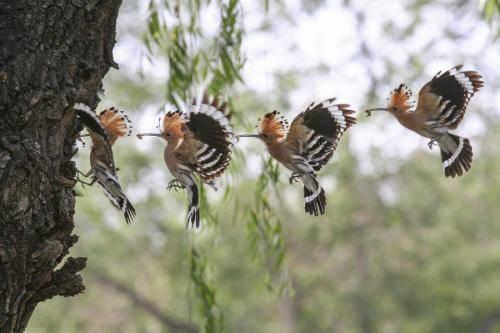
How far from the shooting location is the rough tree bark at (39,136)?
1.82 meters

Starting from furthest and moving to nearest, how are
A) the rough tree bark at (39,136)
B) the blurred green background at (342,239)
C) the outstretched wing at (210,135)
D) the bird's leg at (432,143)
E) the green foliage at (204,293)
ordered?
the blurred green background at (342,239) → the green foliage at (204,293) → the bird's leg at (432,143) → the outstretched wing at (210,135) → the rough tree bark at (39,136)

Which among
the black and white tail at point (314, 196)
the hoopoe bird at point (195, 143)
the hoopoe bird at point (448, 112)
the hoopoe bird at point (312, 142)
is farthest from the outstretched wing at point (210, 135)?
the hoopoe bird at point (448, 112)

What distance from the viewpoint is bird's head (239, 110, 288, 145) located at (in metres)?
2.09

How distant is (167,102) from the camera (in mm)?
3197

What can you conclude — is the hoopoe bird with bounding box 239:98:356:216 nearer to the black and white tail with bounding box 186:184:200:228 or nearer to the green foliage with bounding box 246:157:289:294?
the black and white tail with bounding box 186:184:200:228

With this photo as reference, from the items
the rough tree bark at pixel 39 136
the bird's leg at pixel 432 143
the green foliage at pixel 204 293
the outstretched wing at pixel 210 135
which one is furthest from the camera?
the green foliage at pixel 204 293

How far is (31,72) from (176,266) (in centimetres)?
1108

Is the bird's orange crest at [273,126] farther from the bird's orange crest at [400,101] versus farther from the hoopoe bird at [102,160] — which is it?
the hoopoe bird at [102,160]

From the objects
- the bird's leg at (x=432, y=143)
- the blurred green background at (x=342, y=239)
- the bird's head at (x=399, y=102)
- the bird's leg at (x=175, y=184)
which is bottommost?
the bird's leg at (x=175, y=184)

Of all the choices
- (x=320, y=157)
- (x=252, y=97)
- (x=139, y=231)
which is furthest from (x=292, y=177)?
(x=139, y=231)

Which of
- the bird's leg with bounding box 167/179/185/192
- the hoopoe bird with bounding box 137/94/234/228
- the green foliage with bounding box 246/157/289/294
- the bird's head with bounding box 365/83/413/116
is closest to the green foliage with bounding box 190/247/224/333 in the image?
the green foliage with bounding box 246/157/289/294

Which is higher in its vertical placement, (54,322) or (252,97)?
(252,97)

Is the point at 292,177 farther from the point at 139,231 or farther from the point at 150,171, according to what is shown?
the point at 139,231

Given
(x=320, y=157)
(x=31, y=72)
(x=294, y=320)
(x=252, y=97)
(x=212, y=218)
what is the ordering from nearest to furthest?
1. (x=31, y=72)
2. (x=320, y=157)
3. (x=212, y=218)
4. (x=252, y=97)
5. (x=294, y=320)
